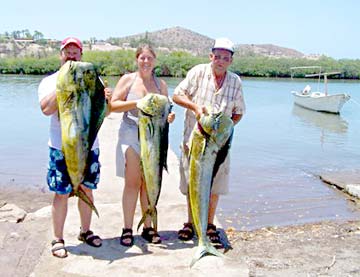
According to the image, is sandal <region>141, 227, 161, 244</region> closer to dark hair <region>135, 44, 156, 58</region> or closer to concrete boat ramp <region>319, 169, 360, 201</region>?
dark hair <region>135, 44, 156, 58</region>

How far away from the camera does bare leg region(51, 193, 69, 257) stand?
4.42 m

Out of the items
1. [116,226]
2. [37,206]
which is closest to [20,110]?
[37,206]

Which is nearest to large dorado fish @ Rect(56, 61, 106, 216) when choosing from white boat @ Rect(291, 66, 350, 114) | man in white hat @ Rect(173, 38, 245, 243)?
man in white hat @ Rect(173, 38, 245, 243)

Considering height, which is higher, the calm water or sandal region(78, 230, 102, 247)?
sandal region(78, 230, 102, 247)

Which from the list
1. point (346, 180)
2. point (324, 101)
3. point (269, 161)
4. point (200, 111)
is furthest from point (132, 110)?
point (324, 101)

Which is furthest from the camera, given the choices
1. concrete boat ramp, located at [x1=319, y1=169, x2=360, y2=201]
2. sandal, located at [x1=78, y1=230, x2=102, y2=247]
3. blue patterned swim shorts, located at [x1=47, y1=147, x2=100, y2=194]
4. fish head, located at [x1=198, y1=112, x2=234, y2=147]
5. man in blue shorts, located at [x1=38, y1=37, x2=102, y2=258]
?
concrete boat ramp, located at [x1=319, y1=169, x2=360, y2=201]

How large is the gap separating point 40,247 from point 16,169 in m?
6.98

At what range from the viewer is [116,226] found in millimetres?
5379

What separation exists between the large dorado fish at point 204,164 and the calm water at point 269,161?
358 cm

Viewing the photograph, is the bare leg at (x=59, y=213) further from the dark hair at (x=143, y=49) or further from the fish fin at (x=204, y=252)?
the dark hair at (x=143, y=49)

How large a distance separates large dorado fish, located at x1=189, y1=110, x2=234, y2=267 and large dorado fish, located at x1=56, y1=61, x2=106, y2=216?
940mm

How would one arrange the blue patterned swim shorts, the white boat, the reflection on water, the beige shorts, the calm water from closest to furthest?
the blue patterned swim shorts < the beige shorts < the calm water < the reflection on water < the white boat

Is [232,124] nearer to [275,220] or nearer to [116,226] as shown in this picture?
[116,226]

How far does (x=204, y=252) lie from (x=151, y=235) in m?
0.62
